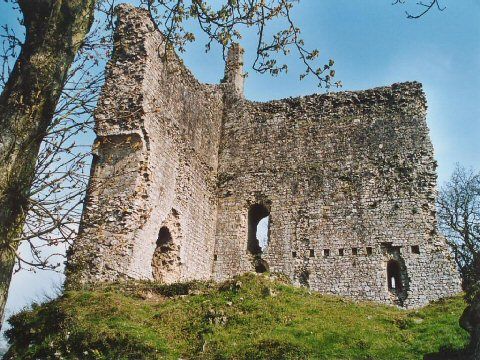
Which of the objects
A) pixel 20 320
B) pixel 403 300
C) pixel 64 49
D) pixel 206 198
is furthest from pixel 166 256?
pixel 64 49

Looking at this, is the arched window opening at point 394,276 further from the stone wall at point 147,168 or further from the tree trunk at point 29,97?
the tree trunk at point 29,97

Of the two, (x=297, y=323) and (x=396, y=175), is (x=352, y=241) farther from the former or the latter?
(x=297, y=323)

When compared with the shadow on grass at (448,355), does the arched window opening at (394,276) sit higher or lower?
higher

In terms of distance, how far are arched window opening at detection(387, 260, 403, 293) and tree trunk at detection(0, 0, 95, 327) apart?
39.8ft

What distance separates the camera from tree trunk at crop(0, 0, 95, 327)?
193 inches

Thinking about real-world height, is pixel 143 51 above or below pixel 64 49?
above

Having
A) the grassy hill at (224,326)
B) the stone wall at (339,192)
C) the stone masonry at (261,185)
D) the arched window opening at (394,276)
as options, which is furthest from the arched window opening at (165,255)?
the arched window opening at (394,276)

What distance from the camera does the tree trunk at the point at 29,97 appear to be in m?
4.91

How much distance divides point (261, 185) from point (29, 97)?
12572mm

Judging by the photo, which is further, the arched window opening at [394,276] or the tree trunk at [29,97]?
the arched window opening at [394,276]

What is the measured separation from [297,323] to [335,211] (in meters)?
7.31

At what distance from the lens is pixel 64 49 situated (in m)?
5.44

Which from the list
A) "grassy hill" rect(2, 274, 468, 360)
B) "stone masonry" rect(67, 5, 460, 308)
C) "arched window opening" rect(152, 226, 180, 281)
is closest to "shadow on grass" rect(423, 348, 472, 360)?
"grassy hill" rect(2, 274, 468, 360)

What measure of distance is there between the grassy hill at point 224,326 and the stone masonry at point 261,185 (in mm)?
1941
